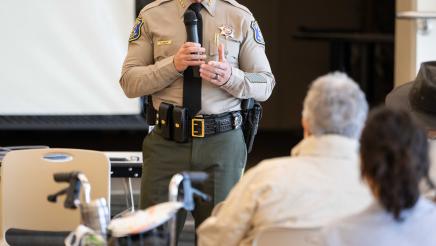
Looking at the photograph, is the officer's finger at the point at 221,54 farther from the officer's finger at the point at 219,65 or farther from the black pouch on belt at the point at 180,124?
the black pouch on belt at the point at 180,124

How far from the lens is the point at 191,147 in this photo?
4.03 metres

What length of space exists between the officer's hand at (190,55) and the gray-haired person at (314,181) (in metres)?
1.10

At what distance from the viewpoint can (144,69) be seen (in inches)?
159

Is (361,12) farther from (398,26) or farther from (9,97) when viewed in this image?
(9,97)

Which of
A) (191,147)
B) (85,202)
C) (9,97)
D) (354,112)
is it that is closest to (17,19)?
(9,97)

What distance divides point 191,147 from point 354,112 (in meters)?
1.36

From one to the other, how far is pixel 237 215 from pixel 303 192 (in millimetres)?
204

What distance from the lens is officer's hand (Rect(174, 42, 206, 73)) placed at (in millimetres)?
3852

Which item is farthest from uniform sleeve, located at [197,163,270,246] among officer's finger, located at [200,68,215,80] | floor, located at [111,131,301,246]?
floor, located at [111,131,301,246]

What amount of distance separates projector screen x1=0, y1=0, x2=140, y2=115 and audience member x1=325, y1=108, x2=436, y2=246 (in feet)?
13.7

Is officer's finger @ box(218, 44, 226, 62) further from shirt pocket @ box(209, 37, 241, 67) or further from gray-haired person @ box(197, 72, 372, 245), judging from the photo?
gray-haired person @ box(197, 72, 372, 245)

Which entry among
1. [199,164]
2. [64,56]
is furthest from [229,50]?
[64,56]

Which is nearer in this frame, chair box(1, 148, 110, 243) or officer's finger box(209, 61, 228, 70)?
officer's finger box(209, 61, 228, 70)

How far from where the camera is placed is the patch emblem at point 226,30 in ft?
13.4
